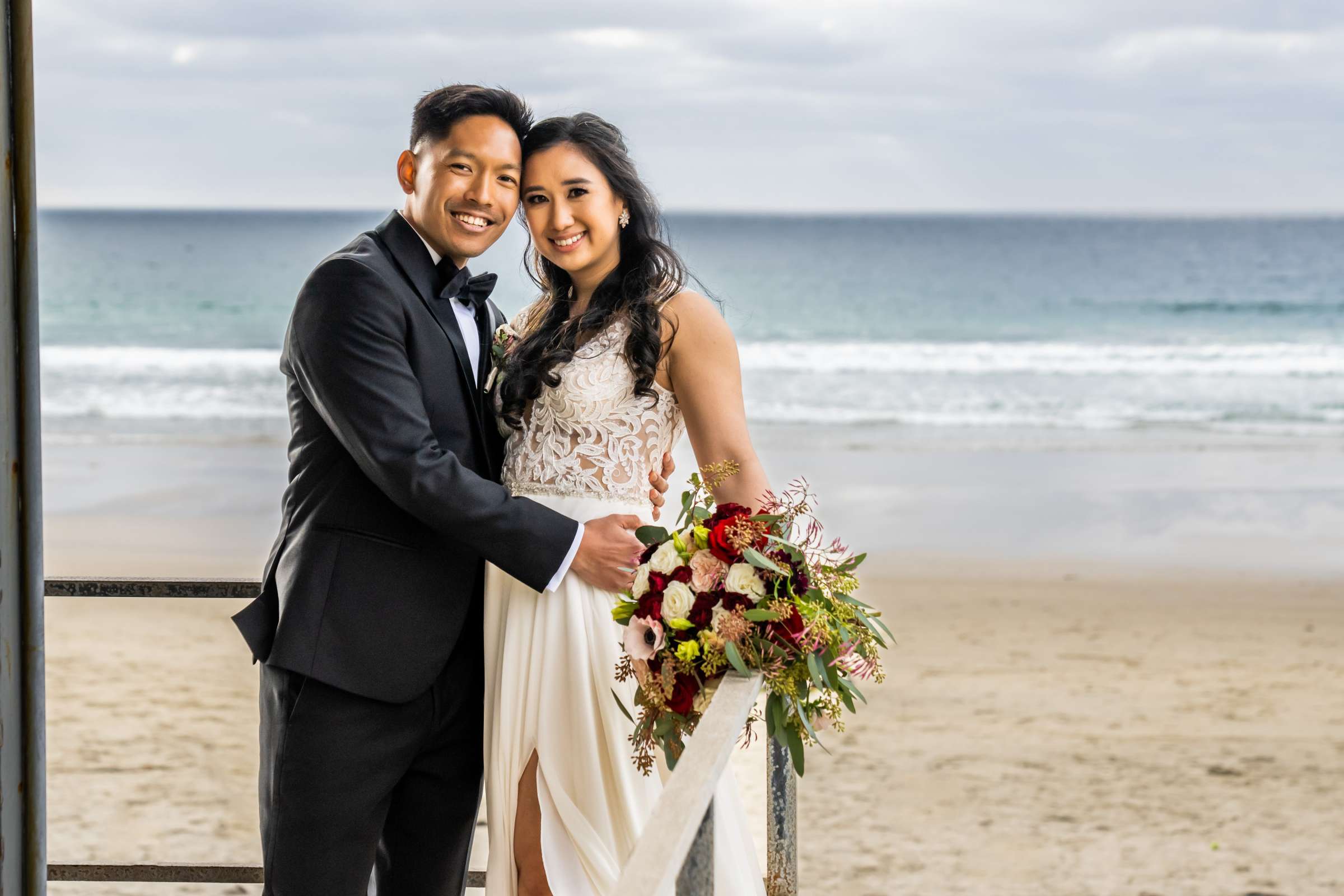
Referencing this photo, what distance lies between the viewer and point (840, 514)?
11336mm

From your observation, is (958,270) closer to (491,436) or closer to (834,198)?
(834,198)

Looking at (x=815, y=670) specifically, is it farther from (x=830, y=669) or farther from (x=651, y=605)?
(x=651, y=605)

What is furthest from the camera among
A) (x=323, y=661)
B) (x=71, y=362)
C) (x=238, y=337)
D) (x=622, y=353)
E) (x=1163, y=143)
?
(x=1163, y=143)

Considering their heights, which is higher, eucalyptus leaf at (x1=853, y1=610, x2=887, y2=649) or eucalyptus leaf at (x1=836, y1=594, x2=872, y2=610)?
eucalyptus leaf at (x1=836, y1=594, x2=872, y2=610)

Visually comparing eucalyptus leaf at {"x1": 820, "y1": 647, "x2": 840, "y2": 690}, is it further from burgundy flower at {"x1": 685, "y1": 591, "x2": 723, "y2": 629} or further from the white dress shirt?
the white dress shirt

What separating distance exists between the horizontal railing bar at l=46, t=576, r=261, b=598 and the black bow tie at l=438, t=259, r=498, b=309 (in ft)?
2.30

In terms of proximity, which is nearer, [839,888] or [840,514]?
[839,888]

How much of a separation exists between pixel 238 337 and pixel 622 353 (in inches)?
995

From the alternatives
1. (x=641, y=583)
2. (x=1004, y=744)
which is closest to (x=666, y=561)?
(x=641, y=583)

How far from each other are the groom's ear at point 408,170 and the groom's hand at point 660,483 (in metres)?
0.78

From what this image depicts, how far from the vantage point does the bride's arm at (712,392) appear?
2566 mm

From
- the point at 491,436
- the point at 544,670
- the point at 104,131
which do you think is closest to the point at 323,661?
the point at 544,670

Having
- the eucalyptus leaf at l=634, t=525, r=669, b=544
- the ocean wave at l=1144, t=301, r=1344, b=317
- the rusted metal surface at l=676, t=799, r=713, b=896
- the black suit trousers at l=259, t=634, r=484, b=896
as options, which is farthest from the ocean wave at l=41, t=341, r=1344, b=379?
the rusted metal surface at l=676, t=799, r=713, b=896

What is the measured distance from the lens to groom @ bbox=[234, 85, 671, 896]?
7.66ft
